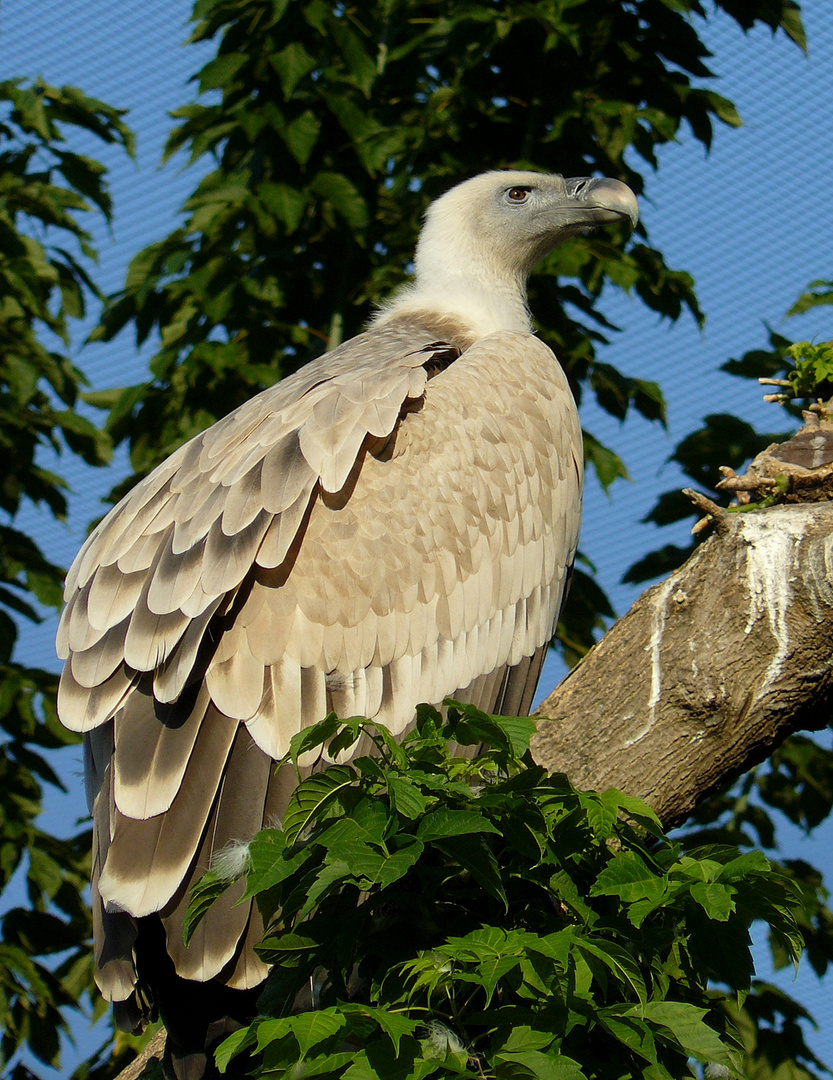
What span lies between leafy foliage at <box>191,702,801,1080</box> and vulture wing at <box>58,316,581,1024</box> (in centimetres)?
48

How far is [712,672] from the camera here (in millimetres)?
3785

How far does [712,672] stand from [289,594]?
116 cm

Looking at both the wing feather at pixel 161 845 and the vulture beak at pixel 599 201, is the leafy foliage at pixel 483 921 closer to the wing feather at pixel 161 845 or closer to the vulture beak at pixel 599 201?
the wing feather at pixel 161 845

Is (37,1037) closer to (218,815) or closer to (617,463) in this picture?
(218,815)

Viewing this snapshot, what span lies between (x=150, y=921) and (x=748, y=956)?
4.49 ft

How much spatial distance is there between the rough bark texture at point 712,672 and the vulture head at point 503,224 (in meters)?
2.00

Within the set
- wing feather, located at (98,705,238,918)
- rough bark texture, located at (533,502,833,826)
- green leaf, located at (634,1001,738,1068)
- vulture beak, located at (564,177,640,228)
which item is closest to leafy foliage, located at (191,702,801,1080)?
green leaf, located at (634,1001,738,1068)

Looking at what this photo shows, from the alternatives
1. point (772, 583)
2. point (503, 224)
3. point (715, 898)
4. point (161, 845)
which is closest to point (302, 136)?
point (503, 224)

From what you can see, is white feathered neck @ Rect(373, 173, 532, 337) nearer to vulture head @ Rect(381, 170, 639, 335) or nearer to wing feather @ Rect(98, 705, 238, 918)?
vulture head @ Rect(381, 170, 639, 335)

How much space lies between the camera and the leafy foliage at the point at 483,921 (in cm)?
255

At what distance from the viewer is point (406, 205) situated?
663 cm

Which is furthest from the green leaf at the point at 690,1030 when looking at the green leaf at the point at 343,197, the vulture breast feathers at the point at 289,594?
the green leaf at the point at 343,197

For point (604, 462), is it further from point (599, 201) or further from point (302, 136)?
point (302, 136)

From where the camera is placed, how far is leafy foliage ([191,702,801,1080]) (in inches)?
101
